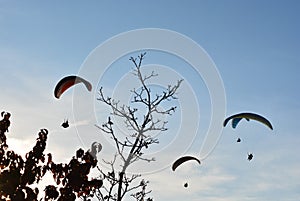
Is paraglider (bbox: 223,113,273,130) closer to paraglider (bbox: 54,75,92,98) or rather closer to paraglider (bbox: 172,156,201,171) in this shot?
paraglider (bbox: 172,156,201,171)

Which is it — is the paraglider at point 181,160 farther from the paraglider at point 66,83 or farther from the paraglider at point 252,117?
the paraglider at point 66,83

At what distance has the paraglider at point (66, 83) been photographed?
32.8 meters

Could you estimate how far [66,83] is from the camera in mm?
32969

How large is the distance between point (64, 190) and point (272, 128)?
15.1m

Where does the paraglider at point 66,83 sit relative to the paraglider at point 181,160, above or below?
above

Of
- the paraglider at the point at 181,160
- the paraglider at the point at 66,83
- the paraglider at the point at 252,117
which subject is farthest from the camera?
the paraglider at the point at 181,160

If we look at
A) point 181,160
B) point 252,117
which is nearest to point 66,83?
point 181,160

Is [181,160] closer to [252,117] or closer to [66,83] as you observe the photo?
[252,117]

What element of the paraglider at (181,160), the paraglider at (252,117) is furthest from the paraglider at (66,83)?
the paraglider at (252,117)

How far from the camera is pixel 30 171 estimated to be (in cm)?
2370

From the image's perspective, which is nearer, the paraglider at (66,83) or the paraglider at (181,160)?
the paraglider at (66,83)

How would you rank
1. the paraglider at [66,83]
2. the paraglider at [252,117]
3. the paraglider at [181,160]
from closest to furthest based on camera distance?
the paraglider at [66,83], the paraglider at [252,117], the paraglider at [181,160]

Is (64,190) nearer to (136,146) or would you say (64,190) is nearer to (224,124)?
(136,146)

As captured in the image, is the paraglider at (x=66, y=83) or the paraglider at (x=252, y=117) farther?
the paraglider at (x=252, y=117)
